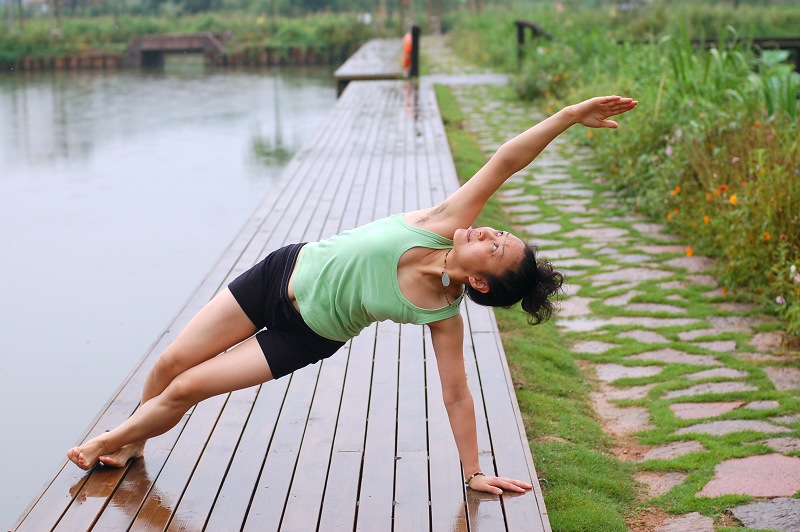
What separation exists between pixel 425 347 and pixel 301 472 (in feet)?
3.80

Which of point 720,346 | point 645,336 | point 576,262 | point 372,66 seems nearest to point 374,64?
point 372,66

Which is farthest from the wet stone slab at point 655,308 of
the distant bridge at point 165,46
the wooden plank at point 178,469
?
the distant bridge at point 165,46

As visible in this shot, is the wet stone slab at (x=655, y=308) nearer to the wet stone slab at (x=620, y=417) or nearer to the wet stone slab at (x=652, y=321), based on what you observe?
the wet stone slab at (x=652, y=321)

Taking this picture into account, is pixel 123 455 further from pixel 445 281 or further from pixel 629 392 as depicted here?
pixel 629 392

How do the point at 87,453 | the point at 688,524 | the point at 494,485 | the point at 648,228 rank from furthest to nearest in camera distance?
the point at 648,228 → the point at 688,524 → the point at 87,453 → the point at 494,485

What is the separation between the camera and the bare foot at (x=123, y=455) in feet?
9.36

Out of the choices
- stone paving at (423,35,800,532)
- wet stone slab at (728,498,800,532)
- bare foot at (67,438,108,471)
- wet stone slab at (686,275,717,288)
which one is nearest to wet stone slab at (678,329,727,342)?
stone paving at (423,35,800,532)

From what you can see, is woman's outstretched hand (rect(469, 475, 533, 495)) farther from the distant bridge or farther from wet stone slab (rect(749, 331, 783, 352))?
the distant bridge

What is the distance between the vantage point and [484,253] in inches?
98.0

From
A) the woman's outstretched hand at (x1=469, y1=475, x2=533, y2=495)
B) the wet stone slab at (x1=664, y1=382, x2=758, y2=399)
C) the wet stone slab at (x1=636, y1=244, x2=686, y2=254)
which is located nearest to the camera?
the woman's outstretched hand at (x1=469, y1=475, x2=533, y2=495)

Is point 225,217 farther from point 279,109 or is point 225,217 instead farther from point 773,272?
point 279,109

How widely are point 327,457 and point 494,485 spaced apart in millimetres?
533

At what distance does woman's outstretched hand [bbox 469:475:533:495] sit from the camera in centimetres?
271

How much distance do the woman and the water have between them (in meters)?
1.65
